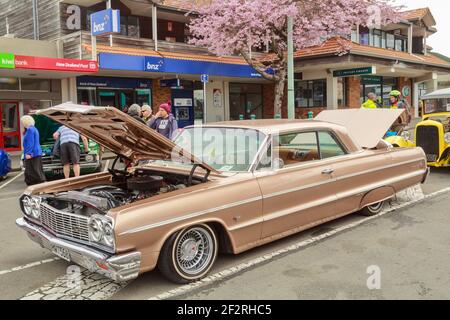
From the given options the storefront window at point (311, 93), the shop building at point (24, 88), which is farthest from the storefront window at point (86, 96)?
the storefront window at point (311, 93)

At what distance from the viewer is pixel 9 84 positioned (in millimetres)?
16172

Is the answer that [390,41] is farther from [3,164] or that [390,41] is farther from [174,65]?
[3,164]

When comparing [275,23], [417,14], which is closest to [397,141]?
[275,23]

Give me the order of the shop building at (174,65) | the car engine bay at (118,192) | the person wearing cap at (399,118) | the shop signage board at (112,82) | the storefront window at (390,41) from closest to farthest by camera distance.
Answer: the car engine bay at (118,192) < the person wearing cap at (399,118) < the shop building at (174,65) < the shop signage board at (112,82) < the storefront window at (390,41)

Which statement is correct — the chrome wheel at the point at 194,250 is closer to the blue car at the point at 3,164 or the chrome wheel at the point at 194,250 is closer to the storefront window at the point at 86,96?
the blue car at the point at 3,164

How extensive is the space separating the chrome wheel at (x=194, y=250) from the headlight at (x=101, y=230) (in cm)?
57

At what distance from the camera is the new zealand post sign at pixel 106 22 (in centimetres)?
1483

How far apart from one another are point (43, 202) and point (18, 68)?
35.3 feet

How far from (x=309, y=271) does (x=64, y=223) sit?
86.9 inches

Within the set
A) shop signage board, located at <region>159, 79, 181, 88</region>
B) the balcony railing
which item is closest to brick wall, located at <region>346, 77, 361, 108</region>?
the balcony railing

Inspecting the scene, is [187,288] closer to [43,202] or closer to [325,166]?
[43,202]

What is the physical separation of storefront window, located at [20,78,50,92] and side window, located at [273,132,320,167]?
46.7ft

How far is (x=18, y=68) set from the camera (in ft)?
44.1

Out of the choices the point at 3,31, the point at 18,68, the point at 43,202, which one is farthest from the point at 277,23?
the point at 3,31
